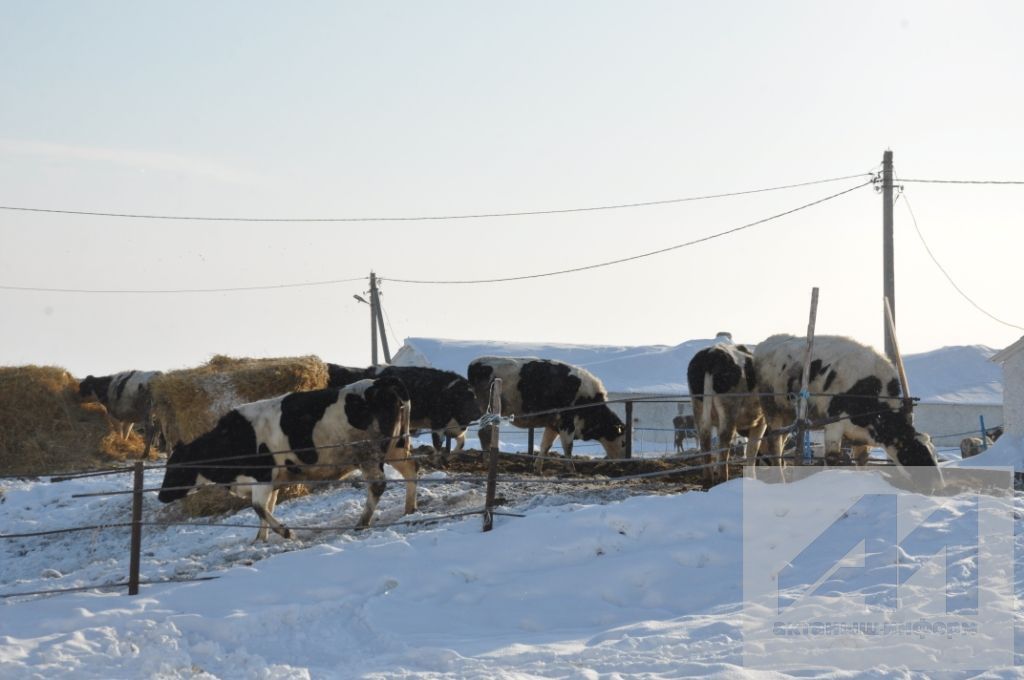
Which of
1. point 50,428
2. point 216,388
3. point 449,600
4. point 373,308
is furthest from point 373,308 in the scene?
point 449,600

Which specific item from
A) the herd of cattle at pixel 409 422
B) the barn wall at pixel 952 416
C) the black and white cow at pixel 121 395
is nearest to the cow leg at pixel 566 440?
the herd of cattle at pixel 409 422

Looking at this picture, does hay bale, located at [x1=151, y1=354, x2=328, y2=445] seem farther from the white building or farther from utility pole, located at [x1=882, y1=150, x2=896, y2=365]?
the white building

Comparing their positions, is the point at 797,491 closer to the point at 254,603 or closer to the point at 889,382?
the point at 889,382

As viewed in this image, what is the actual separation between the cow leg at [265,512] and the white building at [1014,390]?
18184 mm

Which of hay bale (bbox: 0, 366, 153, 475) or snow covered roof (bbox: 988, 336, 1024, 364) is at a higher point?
snow covered roof (bbox: 988, 336, 1024, 364)

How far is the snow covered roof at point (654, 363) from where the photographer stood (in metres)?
47.6

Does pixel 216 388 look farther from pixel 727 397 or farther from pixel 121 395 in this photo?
pixel 121 395

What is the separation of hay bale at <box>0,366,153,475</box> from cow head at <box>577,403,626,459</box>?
34.1 feet

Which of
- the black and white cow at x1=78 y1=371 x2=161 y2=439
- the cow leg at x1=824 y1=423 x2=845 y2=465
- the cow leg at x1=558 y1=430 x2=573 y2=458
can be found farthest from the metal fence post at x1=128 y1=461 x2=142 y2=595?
the black and white cow at x1=78 y1=371 x2=161 y2=439

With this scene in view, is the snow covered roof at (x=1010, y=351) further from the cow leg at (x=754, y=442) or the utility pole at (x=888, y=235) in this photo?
the cow leg at (x=754, y=442)

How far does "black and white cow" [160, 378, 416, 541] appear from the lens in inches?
540

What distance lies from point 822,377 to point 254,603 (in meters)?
7.80

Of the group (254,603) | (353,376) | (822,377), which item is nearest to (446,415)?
(353,376)

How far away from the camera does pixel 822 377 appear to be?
1484 cm
